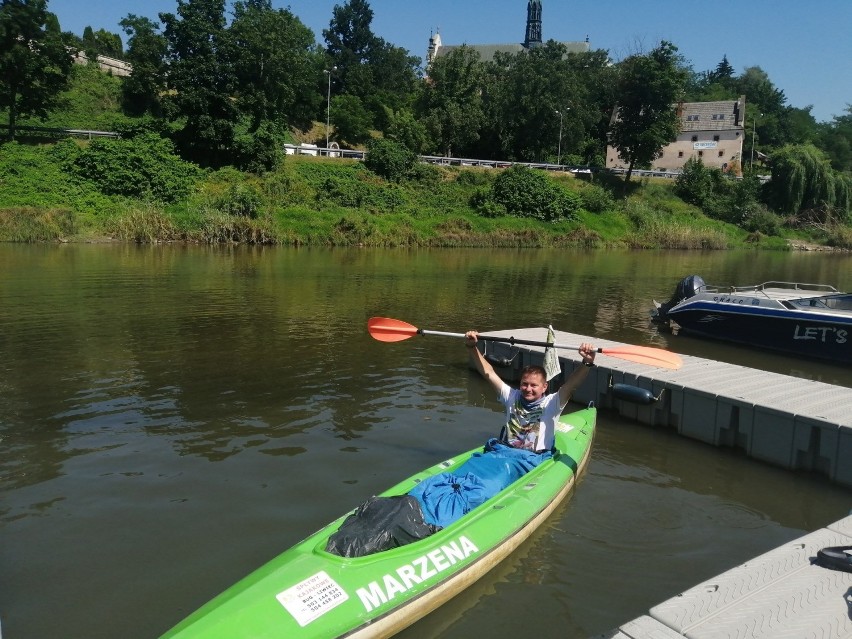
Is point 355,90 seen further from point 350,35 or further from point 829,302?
point 829,302

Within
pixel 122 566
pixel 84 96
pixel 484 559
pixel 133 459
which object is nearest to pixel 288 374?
pixel 133 459

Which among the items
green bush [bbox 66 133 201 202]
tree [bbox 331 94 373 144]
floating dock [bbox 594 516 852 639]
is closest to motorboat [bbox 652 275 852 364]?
floating dock [bbox 594 516 852 639]

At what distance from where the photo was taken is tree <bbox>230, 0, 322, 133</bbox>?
4862cm

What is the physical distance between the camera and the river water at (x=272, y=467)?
5.77m

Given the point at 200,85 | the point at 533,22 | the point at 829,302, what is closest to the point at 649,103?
the point at 200,85

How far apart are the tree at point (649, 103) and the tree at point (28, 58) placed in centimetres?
4548

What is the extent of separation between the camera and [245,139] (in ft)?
158

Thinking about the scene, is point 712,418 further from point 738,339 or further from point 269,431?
point 738,339

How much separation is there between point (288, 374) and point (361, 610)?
811cm

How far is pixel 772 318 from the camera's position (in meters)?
15.6

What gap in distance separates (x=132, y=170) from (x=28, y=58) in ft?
33.0

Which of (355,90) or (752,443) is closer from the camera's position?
(752,443)

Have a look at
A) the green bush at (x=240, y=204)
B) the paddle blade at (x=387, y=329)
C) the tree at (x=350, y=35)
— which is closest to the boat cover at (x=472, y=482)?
the paddle blade at (x=387, y=329)

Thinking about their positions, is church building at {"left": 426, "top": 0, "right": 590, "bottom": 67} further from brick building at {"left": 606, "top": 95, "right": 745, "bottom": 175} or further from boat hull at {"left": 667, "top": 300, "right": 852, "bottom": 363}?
boat hull at {"left": 667, "top": 300, "right": 852, "bottom": 363}
